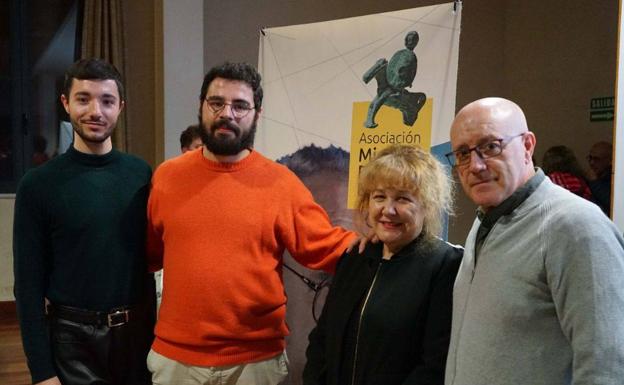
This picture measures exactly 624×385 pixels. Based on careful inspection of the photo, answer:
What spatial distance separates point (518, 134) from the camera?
1.21 metres

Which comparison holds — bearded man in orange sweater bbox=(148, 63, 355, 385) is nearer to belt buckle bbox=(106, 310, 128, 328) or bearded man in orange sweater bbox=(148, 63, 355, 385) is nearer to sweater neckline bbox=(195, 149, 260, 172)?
sweater neckline bbox=(195, 149, 260, 172)

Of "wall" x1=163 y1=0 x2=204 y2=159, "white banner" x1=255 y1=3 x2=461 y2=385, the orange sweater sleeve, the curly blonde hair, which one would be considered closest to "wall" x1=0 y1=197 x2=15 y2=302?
"wall" x1=163 y1=0 x2=204 y2=159

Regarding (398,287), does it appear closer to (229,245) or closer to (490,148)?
(490,148)

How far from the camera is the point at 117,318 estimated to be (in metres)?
1.80

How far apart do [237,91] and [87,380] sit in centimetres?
99

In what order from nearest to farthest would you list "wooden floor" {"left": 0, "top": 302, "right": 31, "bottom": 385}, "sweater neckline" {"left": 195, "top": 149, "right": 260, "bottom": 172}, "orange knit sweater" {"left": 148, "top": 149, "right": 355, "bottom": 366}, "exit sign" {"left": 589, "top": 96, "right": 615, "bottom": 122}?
"orange knit sweater" {"left": 148, "top": 149, "right": 355, "bottom": 366}
"sweater neckline" {"left": 195, "top": 149, "right": 260, "bottom": 172}
"wooden floor" {"left": 0, "top": 302, "right": 31, "bottom": 385}
"exit sign" {"left": 589, "top": 96, "right": 615, "bottom": 122}

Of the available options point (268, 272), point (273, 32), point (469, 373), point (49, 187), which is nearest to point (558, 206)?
point (469, 373)

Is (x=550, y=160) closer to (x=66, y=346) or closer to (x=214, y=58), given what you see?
(x=214, y=58)

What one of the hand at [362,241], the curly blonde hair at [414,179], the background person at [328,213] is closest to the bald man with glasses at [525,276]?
the curly blonde hair at [414,179]

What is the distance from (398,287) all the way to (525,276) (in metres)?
0.38

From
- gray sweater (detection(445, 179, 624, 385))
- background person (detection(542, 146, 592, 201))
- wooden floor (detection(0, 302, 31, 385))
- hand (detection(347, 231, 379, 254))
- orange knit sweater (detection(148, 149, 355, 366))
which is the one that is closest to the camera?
gray sweater (detection(445, 179, 624, 385))

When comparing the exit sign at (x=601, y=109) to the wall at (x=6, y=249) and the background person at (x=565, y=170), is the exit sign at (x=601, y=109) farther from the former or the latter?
the wall at (x=6, y=249)

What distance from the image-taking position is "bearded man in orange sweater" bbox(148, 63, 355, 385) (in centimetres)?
172

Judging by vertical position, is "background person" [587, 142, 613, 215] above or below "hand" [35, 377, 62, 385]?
above
